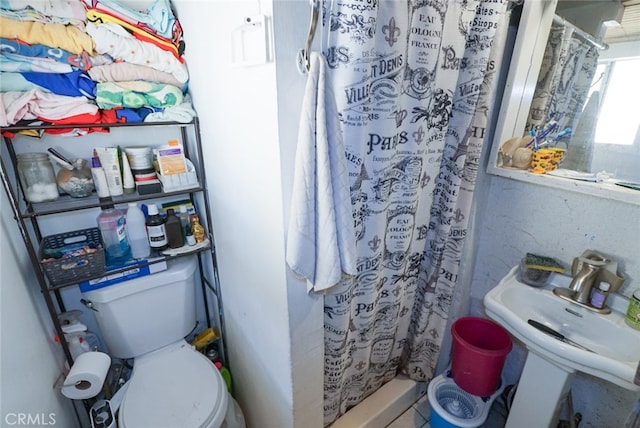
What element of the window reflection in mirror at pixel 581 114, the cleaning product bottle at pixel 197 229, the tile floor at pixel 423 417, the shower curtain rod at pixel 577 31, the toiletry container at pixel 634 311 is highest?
the shower curtain rod at pixel 577 31

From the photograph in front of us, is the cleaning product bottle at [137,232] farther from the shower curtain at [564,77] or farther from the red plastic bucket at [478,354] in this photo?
the shower curtain at [564,77]

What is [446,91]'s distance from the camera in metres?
1.00

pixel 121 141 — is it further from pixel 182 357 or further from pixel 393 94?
pixel 393 94

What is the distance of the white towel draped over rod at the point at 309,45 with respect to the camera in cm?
64

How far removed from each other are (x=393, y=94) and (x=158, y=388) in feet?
4.47

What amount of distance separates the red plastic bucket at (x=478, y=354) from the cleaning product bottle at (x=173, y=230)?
4.25 feet

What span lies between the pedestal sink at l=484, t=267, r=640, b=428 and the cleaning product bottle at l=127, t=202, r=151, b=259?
4.46ft

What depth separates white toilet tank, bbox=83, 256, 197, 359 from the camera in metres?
1.14

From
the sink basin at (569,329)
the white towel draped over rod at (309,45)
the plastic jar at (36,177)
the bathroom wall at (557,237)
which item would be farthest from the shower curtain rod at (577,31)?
the plastic jar at (36,177)

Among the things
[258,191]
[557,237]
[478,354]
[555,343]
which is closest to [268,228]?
[258,191]

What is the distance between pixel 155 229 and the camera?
1160 mm

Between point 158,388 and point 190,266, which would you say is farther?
point 190,266

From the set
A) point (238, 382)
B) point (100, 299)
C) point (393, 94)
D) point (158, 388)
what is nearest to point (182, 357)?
point (158, 388)

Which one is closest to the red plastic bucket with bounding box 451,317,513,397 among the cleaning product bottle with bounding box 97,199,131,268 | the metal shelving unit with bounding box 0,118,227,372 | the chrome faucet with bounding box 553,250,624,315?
the chrome faucet with bounding box 553,250,624,315
